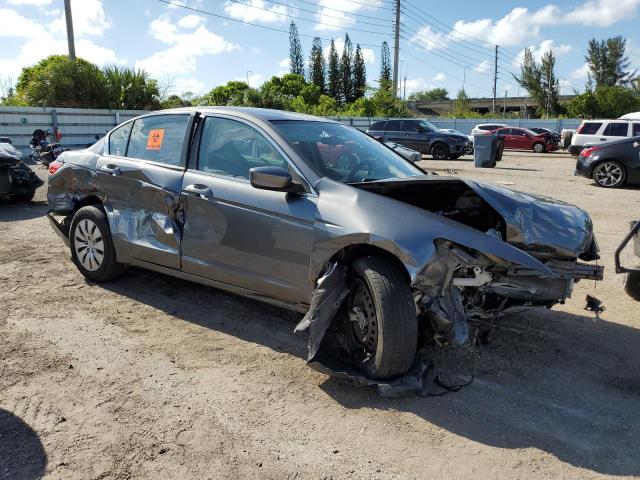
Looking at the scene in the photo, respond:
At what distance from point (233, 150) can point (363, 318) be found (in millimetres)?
1753

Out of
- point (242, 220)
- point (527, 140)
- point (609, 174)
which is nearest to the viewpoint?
point (242, 220)

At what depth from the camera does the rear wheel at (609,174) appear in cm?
1320

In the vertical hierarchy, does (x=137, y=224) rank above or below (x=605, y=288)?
above

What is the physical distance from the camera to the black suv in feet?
74.9

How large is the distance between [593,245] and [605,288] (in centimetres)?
208

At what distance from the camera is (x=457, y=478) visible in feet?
8.75

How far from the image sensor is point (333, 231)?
Result: 3.53 meters

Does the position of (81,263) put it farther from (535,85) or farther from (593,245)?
(535,85)

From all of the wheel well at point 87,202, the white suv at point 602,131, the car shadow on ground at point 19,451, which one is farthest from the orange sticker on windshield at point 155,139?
the white suv at point 602,131

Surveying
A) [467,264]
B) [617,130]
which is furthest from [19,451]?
[617,130]

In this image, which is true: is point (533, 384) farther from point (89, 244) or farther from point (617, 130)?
point (617, 130)

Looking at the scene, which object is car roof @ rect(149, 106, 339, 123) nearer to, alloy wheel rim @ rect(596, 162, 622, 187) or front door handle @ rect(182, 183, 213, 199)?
front door handle @ rect(182, 183, 213, 199)

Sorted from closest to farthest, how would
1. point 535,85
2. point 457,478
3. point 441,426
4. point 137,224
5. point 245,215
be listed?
point 457,478 → point 441,426 → point 245,215 → point 137,224 → point 535,85

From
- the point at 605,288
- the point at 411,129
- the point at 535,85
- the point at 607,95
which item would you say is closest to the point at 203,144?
the point at 605,288
